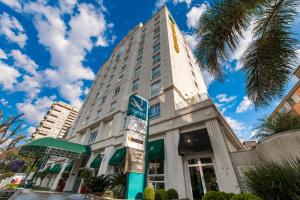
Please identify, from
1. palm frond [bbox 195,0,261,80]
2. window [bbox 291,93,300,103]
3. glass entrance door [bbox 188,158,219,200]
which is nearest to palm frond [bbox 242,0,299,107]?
palm frond [bbox 195,0,261,80]

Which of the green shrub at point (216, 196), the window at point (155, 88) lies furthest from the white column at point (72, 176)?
the green shrub at point (216, 196)

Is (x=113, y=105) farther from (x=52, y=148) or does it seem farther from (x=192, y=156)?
(x=192, y=156)

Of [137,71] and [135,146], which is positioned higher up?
[137,71]

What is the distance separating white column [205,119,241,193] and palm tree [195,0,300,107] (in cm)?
568

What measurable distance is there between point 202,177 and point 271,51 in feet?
29.1

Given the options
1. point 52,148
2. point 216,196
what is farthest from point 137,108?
point 52,148

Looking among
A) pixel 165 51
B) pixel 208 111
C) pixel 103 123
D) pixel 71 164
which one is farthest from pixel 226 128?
pixel 71 164

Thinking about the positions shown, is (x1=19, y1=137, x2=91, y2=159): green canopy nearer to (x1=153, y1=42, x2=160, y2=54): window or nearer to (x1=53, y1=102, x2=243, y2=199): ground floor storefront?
(x1=53, y1=102, x2=243, y2=199): ground floor storefront

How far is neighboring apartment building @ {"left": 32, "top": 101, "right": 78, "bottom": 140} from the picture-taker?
6950cm

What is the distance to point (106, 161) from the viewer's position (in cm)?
1577

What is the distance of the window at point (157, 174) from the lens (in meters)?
11.3

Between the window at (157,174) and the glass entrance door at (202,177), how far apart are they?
2521mm

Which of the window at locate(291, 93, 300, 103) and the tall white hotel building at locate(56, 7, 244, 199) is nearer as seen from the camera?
the tall white hotel building at locate(56, 7, 244, 199)

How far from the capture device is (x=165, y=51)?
1953 cm
